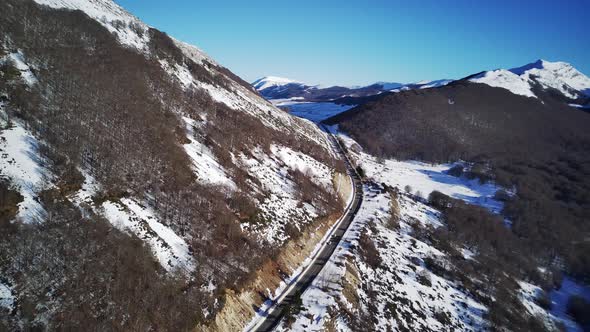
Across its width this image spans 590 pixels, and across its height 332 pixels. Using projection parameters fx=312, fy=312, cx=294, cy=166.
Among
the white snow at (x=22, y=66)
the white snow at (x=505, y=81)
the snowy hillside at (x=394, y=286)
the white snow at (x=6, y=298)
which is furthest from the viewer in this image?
the white snow at (x=505, y=81)

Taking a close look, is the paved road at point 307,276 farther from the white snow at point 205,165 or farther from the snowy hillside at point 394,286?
the white snow at point 205,165

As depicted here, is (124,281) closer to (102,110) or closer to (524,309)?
(102,110)

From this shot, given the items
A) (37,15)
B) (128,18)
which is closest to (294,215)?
(37,15)

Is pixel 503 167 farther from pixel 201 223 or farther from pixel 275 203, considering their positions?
pixel 201 223

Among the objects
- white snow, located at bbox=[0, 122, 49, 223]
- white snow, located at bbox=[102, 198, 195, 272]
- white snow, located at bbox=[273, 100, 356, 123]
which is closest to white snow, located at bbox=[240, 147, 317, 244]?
white snow, located at bbox=[102, 198, 195, 272]

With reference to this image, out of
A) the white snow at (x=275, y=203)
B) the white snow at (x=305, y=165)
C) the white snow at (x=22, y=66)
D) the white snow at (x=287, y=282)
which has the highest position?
the white snow at (x=22, y=66)

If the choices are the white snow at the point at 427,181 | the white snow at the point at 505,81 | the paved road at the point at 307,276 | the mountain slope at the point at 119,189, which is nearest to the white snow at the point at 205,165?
the mountain slope at the point at 119,189

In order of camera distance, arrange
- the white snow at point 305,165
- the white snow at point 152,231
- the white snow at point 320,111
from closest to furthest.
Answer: the white snow at point 152,231 → the white snow at point 305,165 → the white snow at point 320,111

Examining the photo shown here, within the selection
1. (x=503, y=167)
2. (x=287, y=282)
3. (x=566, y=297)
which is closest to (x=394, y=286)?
(x=287, y=282)
